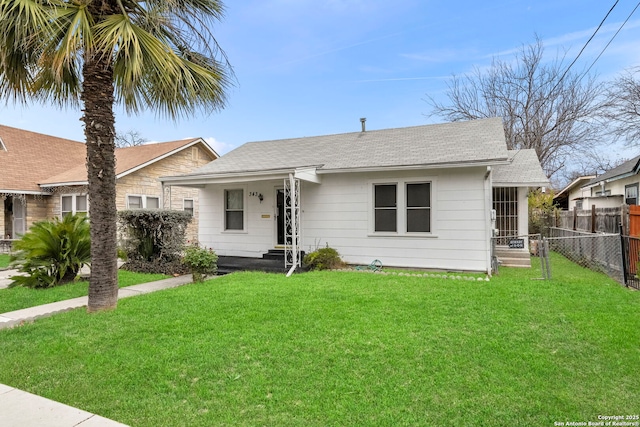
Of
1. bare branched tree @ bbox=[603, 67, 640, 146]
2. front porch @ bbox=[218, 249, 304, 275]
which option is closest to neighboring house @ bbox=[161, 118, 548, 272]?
front porch @ bbox=[218, 249, 304, 275]

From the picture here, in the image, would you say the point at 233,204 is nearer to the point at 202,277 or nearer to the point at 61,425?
the point at 202,277

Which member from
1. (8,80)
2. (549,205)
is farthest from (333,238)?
(549,205)

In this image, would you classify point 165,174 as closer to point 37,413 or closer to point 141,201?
point 141,201

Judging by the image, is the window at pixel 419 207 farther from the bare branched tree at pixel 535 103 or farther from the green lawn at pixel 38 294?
the bare branched tree at pixel 535 103

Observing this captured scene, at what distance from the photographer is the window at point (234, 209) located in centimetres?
1167

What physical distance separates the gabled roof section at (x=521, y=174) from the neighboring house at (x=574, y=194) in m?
10.6

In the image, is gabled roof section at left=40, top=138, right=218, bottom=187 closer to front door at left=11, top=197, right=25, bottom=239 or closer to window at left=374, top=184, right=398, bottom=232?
front door at left=11, top=197, right=25, bottom=239

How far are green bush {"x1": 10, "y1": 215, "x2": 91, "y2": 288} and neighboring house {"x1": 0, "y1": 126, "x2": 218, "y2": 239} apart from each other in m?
6.12

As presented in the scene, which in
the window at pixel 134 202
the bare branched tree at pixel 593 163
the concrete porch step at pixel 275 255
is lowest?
the concrete porch step at pixel 275 255

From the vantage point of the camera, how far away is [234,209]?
11750 mm

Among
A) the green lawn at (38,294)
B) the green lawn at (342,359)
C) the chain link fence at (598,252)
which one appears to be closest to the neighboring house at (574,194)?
the chain link fence at (598,252)

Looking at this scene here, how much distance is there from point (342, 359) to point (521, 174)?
376 inches

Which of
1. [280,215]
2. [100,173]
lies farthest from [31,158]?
[100,173]

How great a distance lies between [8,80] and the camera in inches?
219
